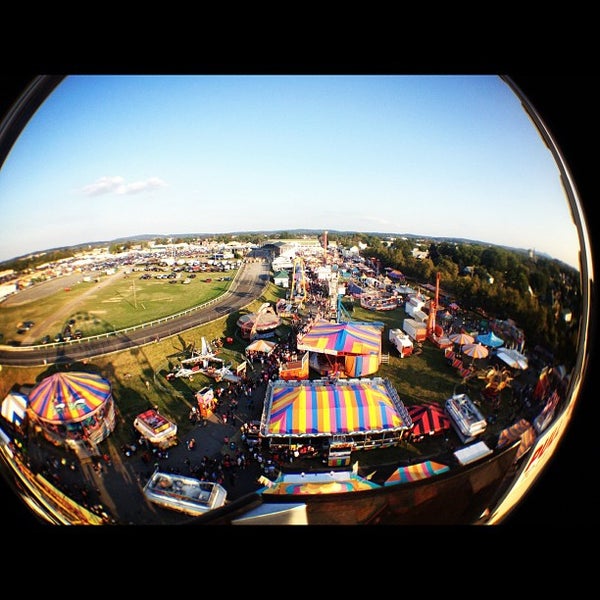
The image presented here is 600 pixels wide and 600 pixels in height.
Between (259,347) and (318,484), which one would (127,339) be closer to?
(259,347)

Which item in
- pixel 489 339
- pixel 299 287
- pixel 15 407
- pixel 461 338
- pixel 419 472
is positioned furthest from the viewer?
pixel 299 287

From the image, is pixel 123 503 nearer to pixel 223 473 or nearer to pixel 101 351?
pixel 223 473

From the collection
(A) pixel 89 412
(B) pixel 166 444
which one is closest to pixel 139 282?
(A) pixel 89 412

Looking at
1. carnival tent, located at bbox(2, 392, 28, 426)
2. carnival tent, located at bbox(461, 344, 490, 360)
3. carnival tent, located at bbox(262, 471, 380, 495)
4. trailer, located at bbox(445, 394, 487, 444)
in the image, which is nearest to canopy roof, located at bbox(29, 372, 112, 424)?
carnival tent, located at bbox(2, 392, 28, 426)

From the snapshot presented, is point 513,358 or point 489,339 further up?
point 513,358

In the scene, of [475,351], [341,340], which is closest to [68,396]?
[341,340]

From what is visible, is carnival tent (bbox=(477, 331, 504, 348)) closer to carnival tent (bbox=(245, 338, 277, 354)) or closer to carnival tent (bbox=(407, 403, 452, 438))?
carnival tent (bbox=(407, 403, 452, 438))
